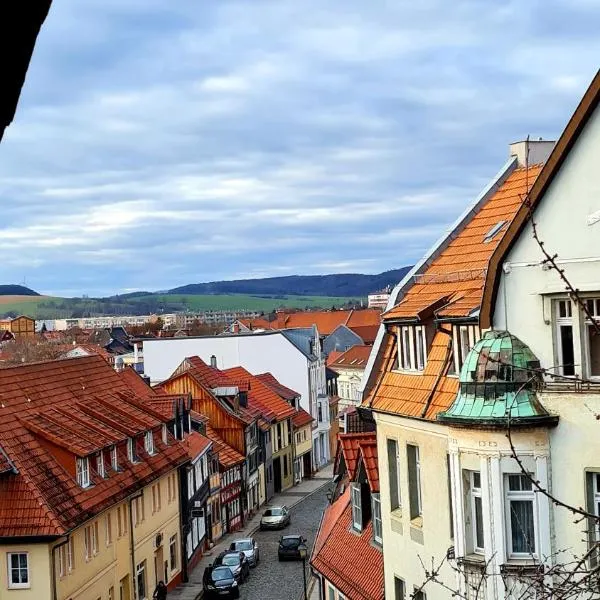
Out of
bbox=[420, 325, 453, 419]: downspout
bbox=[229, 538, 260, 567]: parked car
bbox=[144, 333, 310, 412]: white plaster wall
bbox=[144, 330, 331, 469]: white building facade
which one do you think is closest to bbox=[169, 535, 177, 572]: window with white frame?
bbox=[229, 538, 260, 567]: parked car

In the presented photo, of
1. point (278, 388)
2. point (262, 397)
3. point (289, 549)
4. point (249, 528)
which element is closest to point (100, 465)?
point (289, 549)

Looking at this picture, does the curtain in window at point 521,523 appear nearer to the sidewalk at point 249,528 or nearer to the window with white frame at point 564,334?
the window with white frame at point 564,334

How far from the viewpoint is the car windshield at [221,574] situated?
→ 39125mm

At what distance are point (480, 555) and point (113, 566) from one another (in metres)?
21.5

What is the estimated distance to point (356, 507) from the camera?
24922 millimetres

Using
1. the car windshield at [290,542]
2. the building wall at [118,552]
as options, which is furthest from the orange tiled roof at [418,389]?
the car windshield at [290,542]

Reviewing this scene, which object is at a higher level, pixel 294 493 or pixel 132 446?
pixel 132 446

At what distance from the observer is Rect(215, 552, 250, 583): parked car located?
1630 inches

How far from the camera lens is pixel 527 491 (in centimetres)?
1530

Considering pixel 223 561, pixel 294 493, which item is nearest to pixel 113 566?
pixel 223 561

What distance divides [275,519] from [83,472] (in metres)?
24.7

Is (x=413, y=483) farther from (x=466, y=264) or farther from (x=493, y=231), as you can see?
(x=493, y=231)

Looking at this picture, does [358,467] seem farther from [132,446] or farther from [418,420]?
[132,446]

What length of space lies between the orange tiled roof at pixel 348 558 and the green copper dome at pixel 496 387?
8117 mm
